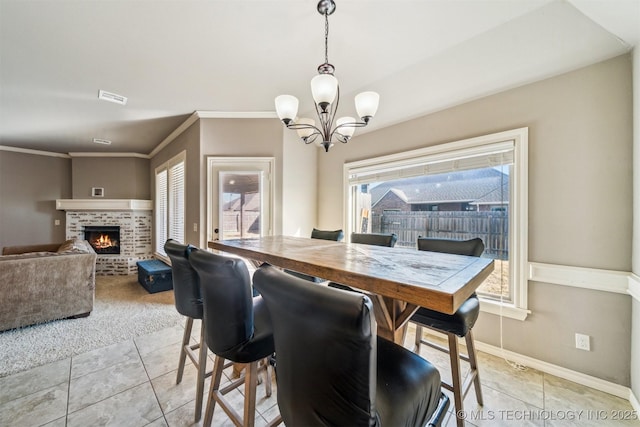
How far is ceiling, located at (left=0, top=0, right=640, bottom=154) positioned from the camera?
165 centimetres

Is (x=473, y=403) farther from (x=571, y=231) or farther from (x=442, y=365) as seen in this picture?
(x=571, y=231)

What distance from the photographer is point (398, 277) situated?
1.02 meters

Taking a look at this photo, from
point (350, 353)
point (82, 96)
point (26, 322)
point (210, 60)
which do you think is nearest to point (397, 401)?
point (350, 353)

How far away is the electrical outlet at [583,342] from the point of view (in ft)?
6.21

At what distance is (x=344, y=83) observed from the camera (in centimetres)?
260

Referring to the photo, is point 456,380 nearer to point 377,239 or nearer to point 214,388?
point 377,239

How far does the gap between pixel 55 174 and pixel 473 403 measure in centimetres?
828

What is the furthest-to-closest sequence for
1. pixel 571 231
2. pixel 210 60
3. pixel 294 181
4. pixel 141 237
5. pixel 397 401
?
1. pixel 141 237
2. pixel 294 181
3. pixel 210 60
4. pixel 571 231
5. pixel 397 401

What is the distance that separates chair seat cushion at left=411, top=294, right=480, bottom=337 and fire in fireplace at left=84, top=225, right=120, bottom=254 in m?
6.48

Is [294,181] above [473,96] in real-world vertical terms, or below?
below

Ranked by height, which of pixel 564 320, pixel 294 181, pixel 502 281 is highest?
pixel 294 181

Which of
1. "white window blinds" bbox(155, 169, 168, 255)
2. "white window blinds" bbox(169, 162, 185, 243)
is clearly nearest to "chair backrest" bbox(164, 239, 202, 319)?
"white window blinds" bbox(169, 162, 185, 243)

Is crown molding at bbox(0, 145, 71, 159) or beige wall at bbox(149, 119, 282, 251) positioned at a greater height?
crown molding at bbox(0, 145, 71, 159)

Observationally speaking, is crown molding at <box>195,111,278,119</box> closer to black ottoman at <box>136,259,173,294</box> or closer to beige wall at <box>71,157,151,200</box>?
black ottoman at <box>136,259,173,294</box>
